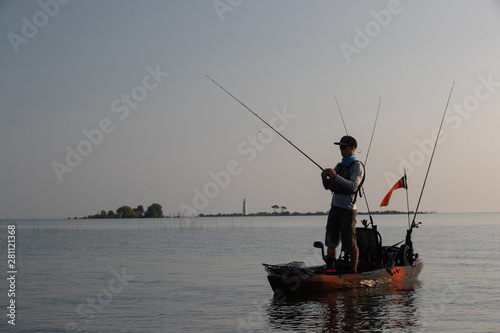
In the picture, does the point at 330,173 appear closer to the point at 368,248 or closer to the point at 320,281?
the point at 320,281

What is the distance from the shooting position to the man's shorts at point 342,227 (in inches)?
366

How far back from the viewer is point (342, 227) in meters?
9.36

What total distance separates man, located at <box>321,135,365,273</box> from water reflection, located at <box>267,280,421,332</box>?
2.70 ft

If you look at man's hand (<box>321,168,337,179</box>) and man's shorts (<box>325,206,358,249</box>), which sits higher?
man's hand (<box>321,168,337,179</box>)

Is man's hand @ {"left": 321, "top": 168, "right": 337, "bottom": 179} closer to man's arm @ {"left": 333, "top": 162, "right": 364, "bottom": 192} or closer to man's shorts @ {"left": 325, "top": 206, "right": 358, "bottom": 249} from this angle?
man's arm @ {"left": 333, "top": 162, "right": 364, "bottom": 192}

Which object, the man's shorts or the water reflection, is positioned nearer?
the water reflection

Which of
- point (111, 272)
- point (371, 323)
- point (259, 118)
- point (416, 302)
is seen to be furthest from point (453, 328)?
point (111, 272)

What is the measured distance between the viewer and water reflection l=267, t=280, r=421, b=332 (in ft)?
26.1

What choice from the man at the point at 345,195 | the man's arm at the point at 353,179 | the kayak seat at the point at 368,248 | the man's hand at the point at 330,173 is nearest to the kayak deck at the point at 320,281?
the kayak seat at the point at 368,248

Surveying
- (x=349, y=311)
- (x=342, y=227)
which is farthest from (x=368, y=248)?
(x=349, y=311)

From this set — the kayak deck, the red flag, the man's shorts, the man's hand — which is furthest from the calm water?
the man's hand

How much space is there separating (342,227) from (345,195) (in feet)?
1.68

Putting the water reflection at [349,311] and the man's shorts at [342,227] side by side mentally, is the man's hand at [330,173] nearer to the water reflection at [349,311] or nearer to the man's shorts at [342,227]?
the man's shorts at [342,227]

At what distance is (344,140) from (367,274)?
7.63ft
